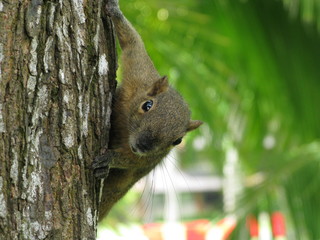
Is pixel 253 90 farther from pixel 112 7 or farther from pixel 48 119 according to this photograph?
pixel 48 119

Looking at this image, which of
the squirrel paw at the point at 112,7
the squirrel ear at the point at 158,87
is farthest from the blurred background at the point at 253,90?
the squirrel paw at the point at 112,7

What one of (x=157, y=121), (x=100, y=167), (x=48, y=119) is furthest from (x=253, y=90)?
(x=48, y=119)

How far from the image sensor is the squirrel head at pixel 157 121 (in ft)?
9.56

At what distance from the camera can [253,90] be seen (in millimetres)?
6363

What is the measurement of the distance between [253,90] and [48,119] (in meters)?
4.41

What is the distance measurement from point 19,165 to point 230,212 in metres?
3.72

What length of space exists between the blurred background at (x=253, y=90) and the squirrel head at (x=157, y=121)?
6.59ft

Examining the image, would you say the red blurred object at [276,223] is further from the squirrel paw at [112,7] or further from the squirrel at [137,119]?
the squirrel paw at [112,7]

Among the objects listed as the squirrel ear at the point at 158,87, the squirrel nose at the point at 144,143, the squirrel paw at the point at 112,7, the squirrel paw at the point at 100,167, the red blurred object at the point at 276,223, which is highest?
the red blurred object at the point at 276,223

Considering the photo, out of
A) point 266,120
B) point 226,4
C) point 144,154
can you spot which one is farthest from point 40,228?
point 266,120

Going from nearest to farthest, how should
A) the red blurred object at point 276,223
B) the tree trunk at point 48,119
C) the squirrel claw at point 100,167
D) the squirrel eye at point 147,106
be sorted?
the tree trunk at point 48,119 → the squirrel claw at point 100,167 → the squirrel eye at point 147,106 → the red blurred object at point 276,223

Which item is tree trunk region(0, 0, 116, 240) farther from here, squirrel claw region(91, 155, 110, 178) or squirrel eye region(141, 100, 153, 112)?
squirrel eye region(141, 100, 153, 112)

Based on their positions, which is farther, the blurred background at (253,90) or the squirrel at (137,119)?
the blurred background at (253,90)

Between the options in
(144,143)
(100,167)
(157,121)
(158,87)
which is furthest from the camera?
(158,87)
